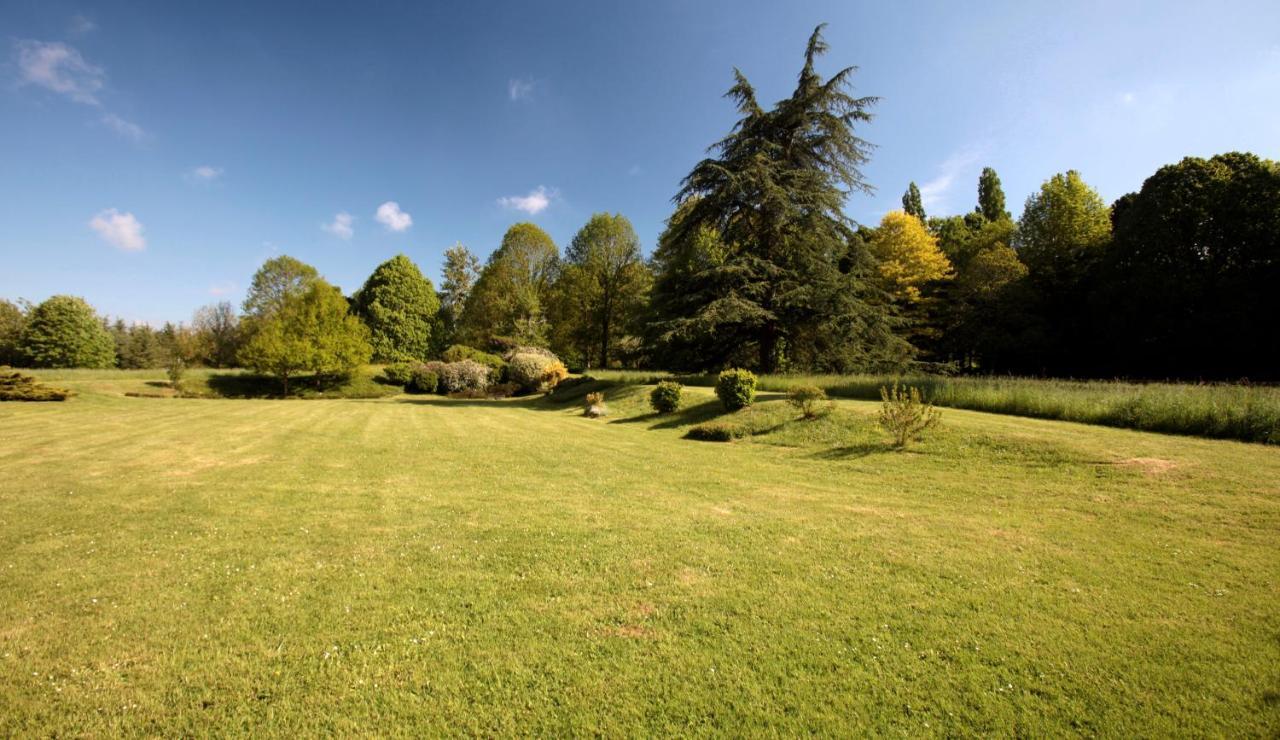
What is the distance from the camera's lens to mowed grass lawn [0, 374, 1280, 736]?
8.97 ft

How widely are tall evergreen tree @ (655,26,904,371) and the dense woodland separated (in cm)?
9

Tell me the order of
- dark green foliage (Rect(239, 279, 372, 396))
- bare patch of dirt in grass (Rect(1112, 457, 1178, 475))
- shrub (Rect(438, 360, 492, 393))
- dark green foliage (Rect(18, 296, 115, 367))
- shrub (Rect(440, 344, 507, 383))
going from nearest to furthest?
bare patch of dirt in grass (Rect(1112, 457, 1178, 475)), dark green foliage (Rect(239, 279, 372, 396)), shrub (Rect(438, 360, 492, 393)), shrub (Rect(440, 344, 507, 383)), dark green foliage (Rect(18, 296, 115, 367))

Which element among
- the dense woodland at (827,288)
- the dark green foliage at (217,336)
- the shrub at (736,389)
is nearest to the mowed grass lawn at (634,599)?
the shrub at (736,389)

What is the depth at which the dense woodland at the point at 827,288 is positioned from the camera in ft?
Answer: 69.7

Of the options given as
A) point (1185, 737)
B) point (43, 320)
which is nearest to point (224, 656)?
point (1185, 737)

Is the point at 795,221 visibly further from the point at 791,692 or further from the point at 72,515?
the point at 72,515

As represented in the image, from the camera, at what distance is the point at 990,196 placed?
45906 mm

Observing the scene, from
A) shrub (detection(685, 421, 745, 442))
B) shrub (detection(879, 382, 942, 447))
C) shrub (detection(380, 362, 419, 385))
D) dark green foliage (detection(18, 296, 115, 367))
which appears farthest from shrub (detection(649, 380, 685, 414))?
dark green foliage (detection(18, 296, 115, 367))

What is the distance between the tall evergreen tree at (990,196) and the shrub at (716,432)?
4745 cm

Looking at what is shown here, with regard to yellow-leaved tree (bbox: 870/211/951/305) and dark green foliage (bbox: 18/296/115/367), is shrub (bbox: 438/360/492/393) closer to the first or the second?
yellow-leaved tree (bbox: 870/211/951/305)

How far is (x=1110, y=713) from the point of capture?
2.76 m

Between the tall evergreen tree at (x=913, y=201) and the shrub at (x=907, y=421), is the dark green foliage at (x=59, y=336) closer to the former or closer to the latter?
the shrub at (x=907, y=421)

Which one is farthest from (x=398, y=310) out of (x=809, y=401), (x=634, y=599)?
(x=634, y=599)

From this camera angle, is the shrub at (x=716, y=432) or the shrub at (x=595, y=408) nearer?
the shrub at (x=716, y=432)
